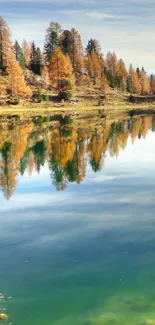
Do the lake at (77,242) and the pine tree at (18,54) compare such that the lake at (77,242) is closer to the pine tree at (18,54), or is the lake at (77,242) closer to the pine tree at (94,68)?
the pine tree at (18,54)

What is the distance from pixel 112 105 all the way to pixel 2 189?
345 ft

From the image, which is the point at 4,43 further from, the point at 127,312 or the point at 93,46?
the point at 127,312

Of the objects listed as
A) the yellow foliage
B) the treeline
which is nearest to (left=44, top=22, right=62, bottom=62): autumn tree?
the treeline

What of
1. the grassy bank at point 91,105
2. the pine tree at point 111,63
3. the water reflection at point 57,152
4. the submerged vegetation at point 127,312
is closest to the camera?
the submerged vegetation at point 127,312

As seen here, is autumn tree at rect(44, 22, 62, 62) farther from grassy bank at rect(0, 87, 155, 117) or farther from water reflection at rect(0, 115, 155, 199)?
water reflection at rect(0, 115, 155, 199)

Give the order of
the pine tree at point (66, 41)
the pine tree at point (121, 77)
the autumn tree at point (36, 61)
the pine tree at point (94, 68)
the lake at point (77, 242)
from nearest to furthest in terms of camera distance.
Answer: the lake at point (77, 242) → the autumn tree at point (36, 61) → the pine tree at point (66, 41) → the pine tree at point (94, 68) → the pine tree at point (121, 77)

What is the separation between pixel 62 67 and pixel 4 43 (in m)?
16.4

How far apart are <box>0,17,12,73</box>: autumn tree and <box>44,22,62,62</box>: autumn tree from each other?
2168 centimetres

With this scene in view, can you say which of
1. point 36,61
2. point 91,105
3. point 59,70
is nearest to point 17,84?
point 59,70

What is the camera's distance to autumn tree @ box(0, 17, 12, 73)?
114m

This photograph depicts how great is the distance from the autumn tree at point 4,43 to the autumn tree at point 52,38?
21.7 meters

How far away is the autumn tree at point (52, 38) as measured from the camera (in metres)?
136

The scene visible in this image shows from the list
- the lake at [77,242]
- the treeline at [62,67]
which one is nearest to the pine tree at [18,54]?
the treeline at [62,67]

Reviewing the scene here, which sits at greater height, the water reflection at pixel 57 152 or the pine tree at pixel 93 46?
the pine tree at pixel 93 46
